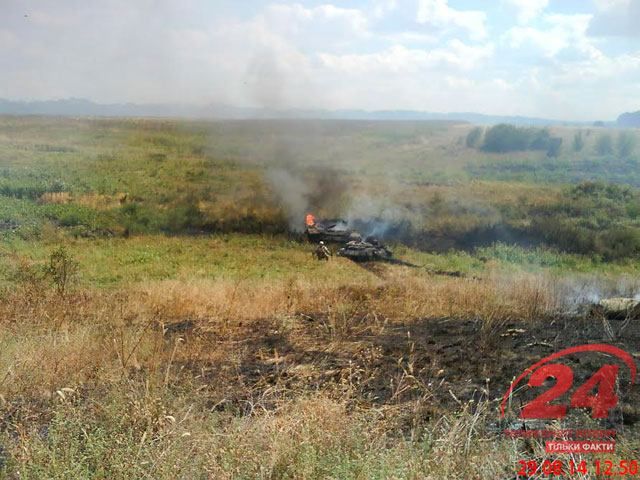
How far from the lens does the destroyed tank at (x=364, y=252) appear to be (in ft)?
58.5

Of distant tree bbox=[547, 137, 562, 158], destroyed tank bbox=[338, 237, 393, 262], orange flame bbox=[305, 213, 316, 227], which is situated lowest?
destroyed tank bbox=[338, 237, 393, 262]

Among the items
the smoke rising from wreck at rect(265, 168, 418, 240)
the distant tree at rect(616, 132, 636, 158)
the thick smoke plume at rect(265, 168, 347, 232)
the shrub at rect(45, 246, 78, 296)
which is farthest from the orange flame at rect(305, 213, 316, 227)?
the distant tree at rect(616, 132, 636, 158)

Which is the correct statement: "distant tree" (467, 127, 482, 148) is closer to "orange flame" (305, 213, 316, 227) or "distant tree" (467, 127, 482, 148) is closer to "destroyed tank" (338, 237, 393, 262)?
"orange flame" (305, 213, 316, 227)

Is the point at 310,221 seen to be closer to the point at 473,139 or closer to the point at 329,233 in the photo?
the point at 329,233

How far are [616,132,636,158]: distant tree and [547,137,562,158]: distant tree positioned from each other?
491 centimetres

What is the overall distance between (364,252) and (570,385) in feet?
40.5

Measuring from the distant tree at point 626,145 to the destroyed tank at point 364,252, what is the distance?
121 feet

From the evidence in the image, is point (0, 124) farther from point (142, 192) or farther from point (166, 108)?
point (142, 192)

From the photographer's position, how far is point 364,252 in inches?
705

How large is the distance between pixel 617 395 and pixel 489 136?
55.3 m

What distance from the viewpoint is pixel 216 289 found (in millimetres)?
11570

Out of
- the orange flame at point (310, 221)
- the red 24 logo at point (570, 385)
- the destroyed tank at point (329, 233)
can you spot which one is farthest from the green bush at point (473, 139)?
the red 24 logo at point (570, 385)

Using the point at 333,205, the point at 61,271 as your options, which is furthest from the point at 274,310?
the point at 333,205

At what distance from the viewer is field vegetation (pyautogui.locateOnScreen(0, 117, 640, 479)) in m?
4.12
